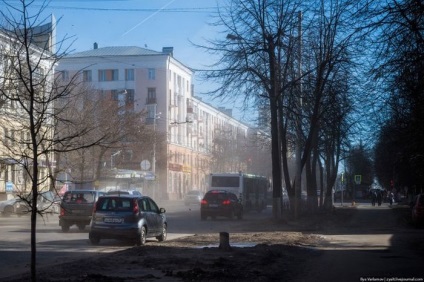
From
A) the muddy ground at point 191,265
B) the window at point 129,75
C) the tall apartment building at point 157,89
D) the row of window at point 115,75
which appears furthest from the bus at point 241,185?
the window at point 129,75

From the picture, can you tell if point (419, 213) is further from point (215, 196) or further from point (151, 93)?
point (151, 93)

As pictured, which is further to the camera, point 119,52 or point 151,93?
point 119,52

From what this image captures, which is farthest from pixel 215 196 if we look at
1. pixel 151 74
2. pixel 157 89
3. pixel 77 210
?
pixel 151 74

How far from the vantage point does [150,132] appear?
57.1 metres

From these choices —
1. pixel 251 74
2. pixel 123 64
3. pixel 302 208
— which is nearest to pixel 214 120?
pixel 123 64

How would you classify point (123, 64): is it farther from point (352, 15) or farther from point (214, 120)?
point (352, 15)

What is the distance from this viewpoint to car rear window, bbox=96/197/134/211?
62.2 feet

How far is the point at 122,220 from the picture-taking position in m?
18.6

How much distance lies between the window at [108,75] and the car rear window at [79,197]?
51.8 meters

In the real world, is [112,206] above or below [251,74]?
below

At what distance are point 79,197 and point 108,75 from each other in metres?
52.2

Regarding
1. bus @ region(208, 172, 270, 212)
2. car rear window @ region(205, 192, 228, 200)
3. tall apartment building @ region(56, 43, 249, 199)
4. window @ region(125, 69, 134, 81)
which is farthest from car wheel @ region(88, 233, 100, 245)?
window @ region(125, 69, 134, 81)

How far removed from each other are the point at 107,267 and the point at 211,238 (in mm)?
8258

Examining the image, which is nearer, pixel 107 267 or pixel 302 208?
pixel 107 267
